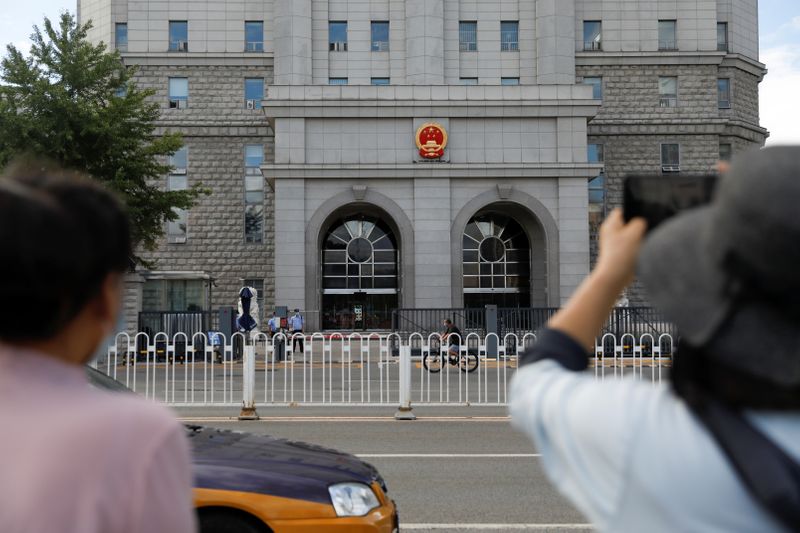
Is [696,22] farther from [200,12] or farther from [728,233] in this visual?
[728,233]

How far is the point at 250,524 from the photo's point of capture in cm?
484

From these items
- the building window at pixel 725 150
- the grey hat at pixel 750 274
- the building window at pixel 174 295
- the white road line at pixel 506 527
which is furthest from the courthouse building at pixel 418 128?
the grey hat at pixel 750 274

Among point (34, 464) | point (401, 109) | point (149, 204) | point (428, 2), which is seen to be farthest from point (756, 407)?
point (428, 2)

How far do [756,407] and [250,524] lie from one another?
12.8 ft

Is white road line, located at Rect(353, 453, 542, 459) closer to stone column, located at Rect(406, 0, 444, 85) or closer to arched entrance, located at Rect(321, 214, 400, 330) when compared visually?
arched entrance, located at Rect(321, 214, 400, 330)

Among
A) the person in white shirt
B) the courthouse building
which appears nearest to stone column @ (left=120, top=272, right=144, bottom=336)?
the courthouse building

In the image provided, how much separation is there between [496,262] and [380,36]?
524 inches

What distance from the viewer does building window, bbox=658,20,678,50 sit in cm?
4766

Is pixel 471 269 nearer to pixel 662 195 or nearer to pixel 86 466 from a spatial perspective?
pixel 662 195

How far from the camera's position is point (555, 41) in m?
44.9

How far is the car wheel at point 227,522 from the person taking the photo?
15.8ft

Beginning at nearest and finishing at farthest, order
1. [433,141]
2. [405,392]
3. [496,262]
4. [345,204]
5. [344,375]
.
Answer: [405,392]
[344,375]
[433,141]
[345,204]
[496,262]

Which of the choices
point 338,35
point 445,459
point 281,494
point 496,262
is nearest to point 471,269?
point 496,262

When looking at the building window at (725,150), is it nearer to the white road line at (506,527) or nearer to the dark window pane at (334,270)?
the dark window pane at (334,270)
